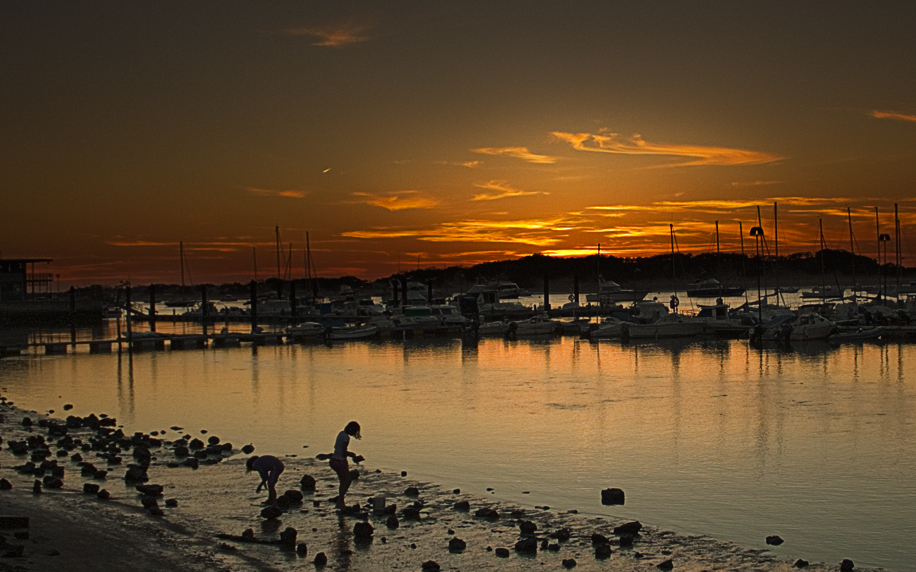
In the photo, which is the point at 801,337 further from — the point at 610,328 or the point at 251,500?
the point at 251,500

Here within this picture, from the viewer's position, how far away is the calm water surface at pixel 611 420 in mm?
17844

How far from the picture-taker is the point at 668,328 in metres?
71.7

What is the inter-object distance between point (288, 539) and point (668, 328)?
6062 cm

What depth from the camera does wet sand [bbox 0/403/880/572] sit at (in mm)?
13586

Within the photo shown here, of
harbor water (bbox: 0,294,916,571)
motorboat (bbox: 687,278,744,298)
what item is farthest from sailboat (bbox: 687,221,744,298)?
harbor water (bbox: 0,294,916,571)

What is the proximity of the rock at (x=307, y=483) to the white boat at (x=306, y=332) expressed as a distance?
58902 millimetres

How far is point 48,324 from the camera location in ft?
318

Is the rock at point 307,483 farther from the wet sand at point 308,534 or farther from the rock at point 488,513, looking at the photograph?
the rock at point 488,513

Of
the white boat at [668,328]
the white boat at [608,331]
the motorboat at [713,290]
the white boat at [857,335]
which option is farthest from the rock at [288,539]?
the motorboat at [713,290]

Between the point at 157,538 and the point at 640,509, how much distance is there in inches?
357

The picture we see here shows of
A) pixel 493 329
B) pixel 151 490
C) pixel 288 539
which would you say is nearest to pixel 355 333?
pixel 493 329

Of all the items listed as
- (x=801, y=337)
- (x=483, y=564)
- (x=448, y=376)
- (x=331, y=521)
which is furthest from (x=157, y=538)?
(x=801, y=337)

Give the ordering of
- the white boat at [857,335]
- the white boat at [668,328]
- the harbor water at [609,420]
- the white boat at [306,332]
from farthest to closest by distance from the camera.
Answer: the white boat at [306,332]
the white boat at [668,328]
the white boat at [857,335]
the harbor water at [609,420]

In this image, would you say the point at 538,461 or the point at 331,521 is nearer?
the point at 331,521
